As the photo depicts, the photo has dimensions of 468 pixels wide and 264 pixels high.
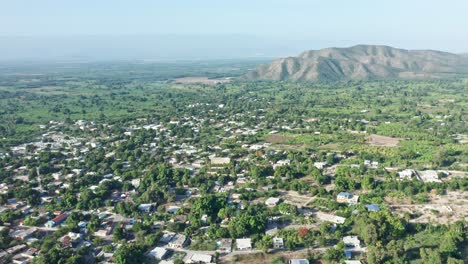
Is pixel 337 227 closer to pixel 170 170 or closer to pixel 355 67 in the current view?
pixel 170 170

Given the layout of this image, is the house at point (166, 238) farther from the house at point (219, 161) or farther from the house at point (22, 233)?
the house at point (219, 161)

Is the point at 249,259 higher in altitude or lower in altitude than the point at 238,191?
lower

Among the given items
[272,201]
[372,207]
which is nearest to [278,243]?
[272,201]

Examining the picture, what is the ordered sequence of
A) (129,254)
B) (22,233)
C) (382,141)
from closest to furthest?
(129,254), (22,233), (382,141)

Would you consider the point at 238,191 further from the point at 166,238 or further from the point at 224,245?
the point at 166,238

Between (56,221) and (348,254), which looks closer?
(348,254)

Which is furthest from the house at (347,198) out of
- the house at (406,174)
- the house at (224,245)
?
the house at (224,245)

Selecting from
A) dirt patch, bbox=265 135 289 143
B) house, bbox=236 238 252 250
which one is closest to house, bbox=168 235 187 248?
house, bbox=236 238 252 250
